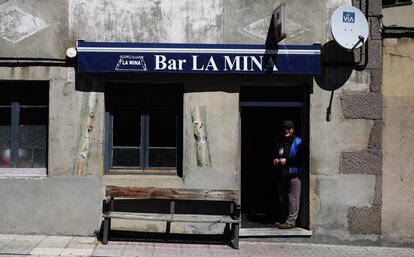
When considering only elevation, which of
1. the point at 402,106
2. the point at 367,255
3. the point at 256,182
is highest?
the point at 402,106

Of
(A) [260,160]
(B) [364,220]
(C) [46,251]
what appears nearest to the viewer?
(C) [46,251]

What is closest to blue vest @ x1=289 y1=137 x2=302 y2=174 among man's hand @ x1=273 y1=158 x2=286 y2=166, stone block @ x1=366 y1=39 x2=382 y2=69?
man's hand @ x1=273 y1=158 x2=286 y2=166

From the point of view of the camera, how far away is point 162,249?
8.12m

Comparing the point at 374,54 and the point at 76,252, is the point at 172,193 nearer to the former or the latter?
the point at 76,252

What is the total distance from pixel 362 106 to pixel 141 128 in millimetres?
3639

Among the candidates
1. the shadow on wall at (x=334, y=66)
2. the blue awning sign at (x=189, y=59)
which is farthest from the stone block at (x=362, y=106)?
the blue awning sign at (x=189, y=59)

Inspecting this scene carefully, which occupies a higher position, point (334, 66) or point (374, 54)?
point (374, 54)

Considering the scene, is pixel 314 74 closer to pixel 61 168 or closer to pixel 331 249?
pixel 331 249

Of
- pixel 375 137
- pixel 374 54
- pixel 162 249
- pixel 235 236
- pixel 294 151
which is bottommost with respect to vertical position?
pixel 162 249

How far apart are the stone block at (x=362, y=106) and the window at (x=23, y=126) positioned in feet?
16.1

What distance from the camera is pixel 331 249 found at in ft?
27.9

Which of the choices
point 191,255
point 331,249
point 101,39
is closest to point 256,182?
point 331,249

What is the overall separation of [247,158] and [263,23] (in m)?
3.62

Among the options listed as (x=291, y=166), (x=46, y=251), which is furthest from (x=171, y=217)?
(x=291, y=166)
